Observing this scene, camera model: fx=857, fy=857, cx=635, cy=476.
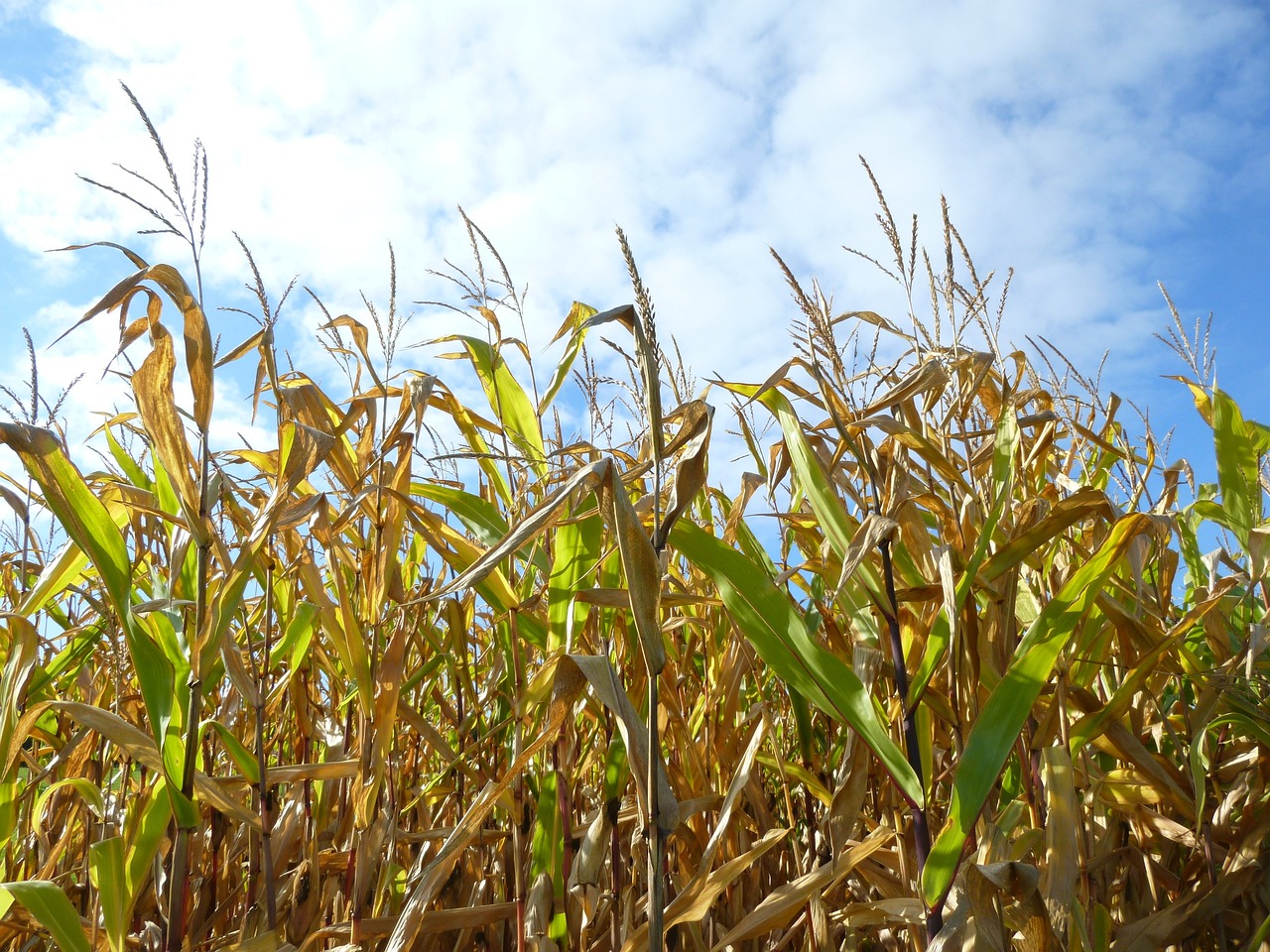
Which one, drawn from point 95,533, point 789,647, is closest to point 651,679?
point 789,647

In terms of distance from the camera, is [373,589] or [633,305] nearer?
[633,305]

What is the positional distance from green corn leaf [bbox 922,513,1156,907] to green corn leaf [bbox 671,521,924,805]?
Answer: 0.06 metres

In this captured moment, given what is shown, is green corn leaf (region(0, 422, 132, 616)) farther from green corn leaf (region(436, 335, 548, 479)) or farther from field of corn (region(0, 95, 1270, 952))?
green corn leaf (region(436, 335, 548, 479))

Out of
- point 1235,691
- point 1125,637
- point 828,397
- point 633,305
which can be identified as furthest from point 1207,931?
point 633,305

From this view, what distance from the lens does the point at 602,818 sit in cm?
149

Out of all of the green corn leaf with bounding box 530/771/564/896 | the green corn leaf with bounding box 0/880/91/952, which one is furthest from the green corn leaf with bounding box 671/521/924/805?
the green corn leaf with bounding box 0/880/91/952

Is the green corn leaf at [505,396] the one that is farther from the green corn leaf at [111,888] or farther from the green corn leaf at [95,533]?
the green corn leaf at [111,888]

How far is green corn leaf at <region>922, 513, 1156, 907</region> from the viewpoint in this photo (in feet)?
3.51

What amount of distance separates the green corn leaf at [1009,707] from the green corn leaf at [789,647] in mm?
63

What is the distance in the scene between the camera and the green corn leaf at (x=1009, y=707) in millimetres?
1068

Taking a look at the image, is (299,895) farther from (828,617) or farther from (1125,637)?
(1125,637)

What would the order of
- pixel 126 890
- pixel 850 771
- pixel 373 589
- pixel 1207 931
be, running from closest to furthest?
pixel 126 890
pixel 850 771
pixel 373 589
pixel 1207 931

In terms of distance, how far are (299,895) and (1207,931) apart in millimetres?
1770

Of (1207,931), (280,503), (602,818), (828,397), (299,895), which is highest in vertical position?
(828,397)
